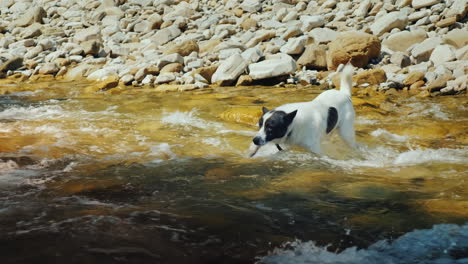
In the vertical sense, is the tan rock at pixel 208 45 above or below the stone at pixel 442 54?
below

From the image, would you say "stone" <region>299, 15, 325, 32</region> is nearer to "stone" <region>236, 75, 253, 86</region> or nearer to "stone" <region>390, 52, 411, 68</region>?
"stone" <region>390, 52, 411, 68</region>

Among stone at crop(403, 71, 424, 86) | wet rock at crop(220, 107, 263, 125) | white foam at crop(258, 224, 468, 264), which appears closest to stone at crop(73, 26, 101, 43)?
wet rock at crop(220, 107, 263, 125)

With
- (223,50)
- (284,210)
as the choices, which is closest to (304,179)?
(284,210)

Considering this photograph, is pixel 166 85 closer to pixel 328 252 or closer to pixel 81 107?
pixel 81 107

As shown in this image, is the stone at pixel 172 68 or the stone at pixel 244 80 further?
the stone at pixel 172 68

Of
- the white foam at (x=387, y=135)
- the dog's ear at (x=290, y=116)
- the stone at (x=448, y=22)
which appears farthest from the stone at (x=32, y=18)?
the dog's ear at (x=290, y=116)

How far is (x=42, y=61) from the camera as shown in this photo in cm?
1945

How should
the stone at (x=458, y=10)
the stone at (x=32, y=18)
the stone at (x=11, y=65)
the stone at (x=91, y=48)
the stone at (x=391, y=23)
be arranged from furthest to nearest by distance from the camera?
the stone at (x=32, y=18)
the stone at (x=91, y=48)
the stone at (x=11, y=65)
the stone at (x=391, y=23)
the stone at (x=458, y=10)

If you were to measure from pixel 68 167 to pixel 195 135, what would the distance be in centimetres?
275

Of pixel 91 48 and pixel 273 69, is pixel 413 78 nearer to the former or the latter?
pixel 273 69

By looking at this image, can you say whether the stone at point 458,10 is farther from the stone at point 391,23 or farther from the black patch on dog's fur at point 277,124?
the black patch on dog's fur at point 277,124

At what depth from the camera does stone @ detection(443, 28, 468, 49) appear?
45.6 ft

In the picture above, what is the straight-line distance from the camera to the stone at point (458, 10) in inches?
628

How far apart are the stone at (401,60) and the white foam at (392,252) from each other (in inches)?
441
